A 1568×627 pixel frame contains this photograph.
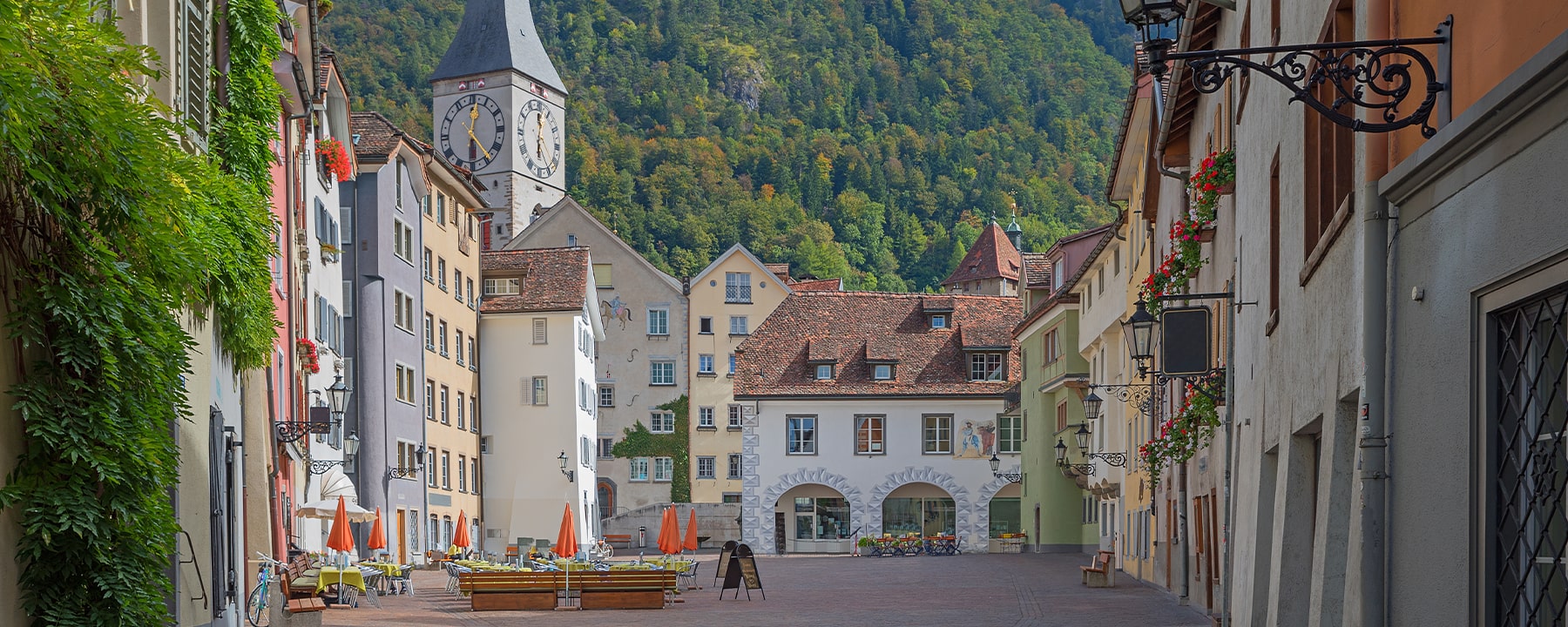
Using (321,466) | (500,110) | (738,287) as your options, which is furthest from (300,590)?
(500,110)

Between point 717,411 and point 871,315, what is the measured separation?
45.3 ft

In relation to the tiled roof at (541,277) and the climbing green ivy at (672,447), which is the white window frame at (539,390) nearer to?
the tiled roof at (541,277)

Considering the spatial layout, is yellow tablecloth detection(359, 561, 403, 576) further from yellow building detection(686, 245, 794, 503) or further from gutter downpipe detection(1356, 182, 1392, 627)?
yellow building detection(686, 245, 794, 503)

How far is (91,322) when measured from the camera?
852cm

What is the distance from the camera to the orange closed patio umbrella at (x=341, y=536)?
2820cm

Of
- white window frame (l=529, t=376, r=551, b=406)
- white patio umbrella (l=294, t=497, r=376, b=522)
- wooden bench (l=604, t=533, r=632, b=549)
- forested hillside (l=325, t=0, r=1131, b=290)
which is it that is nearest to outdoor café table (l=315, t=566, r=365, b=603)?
white patio umbrella (l=294, t=497, r=376, b=522)

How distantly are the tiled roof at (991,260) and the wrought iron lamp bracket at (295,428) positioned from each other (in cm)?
7943

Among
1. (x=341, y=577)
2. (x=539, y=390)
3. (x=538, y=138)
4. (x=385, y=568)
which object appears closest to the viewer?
(x=341, y=577)

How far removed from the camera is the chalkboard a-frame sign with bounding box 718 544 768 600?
2873 centimetres

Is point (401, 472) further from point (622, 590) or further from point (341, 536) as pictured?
point (622, 590)

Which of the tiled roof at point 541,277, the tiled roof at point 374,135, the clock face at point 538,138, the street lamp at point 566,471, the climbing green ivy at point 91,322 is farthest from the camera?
the clock face at point 538,138

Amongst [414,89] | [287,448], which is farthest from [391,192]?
[414,89]

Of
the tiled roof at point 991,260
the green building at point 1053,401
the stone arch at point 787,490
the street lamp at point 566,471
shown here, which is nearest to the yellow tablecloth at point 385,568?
the green building at point 1053,401

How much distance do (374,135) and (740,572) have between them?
20.4m
